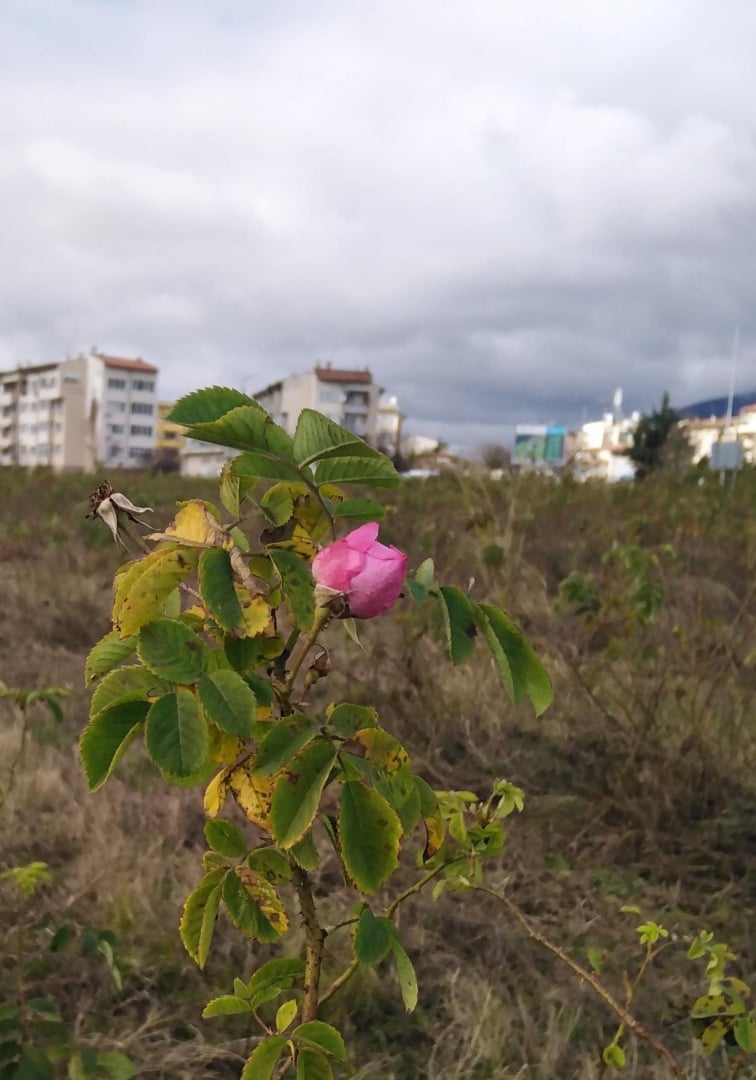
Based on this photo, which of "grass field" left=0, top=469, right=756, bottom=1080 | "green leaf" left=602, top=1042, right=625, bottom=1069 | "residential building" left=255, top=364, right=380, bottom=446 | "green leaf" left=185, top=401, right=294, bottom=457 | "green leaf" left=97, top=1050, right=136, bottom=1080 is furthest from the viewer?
"residential building" left=255, top=364, right=380, bottom=446

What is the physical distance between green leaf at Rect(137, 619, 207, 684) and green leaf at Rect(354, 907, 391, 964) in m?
0.27

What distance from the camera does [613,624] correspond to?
3.41m

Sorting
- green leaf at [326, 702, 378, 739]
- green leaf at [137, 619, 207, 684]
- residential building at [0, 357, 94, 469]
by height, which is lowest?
green leaf at [326, 702, 378, 739]

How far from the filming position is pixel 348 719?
0.59 metres

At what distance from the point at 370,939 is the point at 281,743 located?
0.22 m

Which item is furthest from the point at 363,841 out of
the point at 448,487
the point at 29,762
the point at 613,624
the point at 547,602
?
the point at 448,487

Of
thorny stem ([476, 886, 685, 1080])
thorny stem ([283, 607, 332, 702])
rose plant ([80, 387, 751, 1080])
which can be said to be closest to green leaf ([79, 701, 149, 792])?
rose plant ([80, 387, 751, 1080])

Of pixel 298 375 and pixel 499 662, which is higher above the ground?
pixel 298 375

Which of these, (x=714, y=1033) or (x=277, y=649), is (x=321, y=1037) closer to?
(x=277, y=649)

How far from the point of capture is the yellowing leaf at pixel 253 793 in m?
0.59

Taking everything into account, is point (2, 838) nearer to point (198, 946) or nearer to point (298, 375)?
point (198, 946)

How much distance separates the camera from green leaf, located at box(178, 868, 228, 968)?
2.32 feet

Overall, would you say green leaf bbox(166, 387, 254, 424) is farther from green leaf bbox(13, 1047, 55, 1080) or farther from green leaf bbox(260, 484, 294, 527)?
green leaf bbox(13, 1047, 55, 1080)

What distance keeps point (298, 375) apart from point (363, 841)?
5510cm
